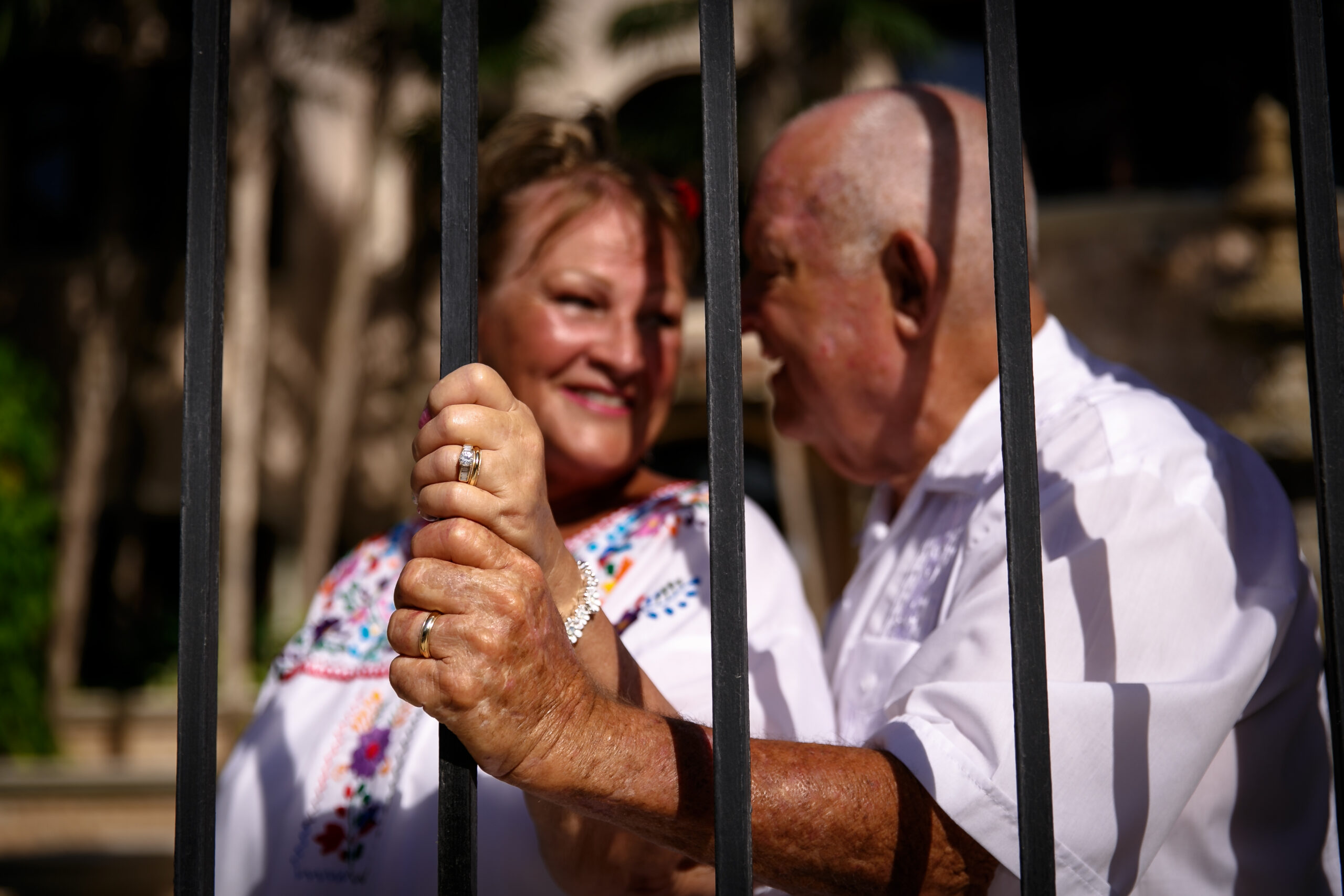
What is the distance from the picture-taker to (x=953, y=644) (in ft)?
4.64

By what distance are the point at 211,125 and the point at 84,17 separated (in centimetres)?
1097

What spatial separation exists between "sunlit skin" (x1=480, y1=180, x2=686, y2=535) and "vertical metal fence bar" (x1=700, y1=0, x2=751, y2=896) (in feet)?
3.17

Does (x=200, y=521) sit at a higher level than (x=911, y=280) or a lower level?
lower

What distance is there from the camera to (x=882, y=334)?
1.94m

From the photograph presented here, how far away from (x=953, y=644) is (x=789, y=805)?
0.36 metres

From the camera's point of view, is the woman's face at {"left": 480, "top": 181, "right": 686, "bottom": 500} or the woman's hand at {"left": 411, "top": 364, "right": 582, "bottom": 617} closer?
the woman's hand at {"left": 411, "top": 364, "right": 582, "bottom": 617}

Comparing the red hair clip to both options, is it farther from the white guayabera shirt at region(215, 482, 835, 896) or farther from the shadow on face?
the white guayabera shirt at region(215, 482, 835, 896)

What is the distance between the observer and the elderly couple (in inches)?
43.6

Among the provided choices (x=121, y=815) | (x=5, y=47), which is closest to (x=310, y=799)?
(x=121, y=815)

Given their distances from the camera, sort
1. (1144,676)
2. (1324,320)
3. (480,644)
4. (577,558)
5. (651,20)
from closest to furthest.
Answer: (480,644) < (1324,320) < (1144,676) < (577,558) < (651,20)

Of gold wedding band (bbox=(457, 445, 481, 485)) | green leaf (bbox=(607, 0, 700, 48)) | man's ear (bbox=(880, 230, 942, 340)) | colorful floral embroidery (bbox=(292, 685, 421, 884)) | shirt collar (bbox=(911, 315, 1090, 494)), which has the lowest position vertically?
colorful floral embroidery (bbox=(292, 685, 421, 884))

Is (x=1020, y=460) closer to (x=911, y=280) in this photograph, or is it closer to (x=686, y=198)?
(x=911, y=280)

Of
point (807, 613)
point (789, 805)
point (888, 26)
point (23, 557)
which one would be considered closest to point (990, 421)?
point (807, 613)

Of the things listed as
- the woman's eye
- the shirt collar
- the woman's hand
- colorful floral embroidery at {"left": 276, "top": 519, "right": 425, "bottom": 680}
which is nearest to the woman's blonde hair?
the woman's eye
